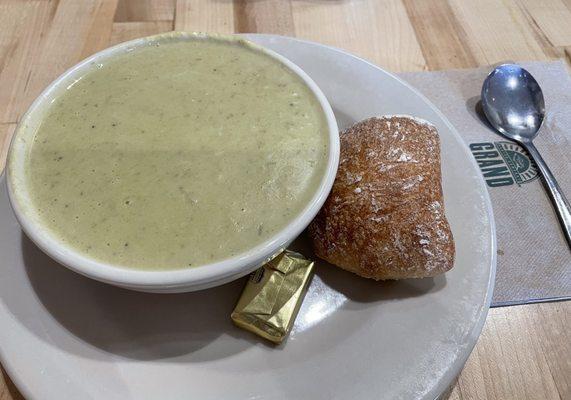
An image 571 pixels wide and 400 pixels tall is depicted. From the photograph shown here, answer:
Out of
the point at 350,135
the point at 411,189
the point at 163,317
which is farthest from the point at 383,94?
the point at 163,317

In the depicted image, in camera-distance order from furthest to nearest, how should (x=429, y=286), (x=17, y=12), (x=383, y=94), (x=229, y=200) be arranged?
(x=17, y=12) → (x=383, y=94) → (x=429, y=286) → (x=229, y=200)

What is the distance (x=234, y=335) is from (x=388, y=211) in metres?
0.39

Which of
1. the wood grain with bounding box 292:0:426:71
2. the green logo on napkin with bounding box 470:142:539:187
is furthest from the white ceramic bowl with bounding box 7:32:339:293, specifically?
the wood grain with bounding box 292:0:426:71

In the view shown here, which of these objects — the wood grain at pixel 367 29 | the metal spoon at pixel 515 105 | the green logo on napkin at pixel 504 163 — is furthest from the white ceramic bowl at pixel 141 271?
the wood grain at pixel 367 29

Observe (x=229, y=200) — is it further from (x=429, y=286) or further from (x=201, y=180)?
(x=429, y=286)

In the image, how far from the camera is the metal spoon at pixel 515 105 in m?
1.36

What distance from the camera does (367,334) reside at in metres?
0.89

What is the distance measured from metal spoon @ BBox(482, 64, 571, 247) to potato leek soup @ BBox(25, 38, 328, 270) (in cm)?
68

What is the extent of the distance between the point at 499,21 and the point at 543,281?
1.14m

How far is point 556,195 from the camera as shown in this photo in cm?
122

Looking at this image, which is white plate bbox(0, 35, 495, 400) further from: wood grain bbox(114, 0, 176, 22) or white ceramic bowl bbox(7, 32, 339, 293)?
wood grain bbox(114, 0, 176, 22)

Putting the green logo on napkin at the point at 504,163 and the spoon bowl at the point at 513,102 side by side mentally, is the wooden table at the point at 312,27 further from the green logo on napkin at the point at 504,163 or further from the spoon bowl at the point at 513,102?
the green logo on napkin at the point at 504,163

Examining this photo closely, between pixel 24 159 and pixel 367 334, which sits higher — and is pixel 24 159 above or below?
above

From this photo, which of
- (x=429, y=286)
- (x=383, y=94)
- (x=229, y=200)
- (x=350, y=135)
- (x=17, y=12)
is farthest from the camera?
(x=17, y=12)
